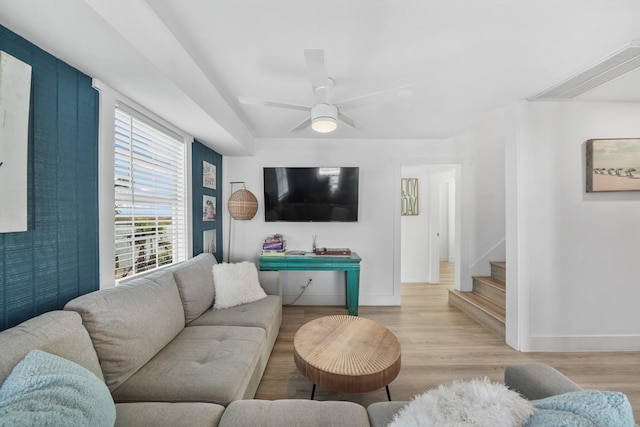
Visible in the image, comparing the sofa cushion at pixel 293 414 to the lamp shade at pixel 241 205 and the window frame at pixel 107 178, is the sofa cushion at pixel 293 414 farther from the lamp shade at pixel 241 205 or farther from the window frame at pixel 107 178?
the lamp shade at pixel 241 205

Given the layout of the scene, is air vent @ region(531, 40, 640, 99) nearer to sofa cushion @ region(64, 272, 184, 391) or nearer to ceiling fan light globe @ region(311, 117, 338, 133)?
ceiling fan light globe @ region(311, 117, 338, 133)

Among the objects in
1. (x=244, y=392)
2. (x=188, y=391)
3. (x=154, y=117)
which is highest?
(x=154, y=117)

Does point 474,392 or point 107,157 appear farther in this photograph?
point 107,157

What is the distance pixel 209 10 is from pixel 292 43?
0.48 metres

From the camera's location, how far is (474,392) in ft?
2.27

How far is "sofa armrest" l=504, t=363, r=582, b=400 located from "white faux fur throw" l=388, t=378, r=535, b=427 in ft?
1.62

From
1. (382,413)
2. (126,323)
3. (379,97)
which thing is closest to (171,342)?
(126,323)

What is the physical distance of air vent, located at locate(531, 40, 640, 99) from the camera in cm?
157

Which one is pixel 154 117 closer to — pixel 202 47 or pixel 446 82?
pixel 202 47

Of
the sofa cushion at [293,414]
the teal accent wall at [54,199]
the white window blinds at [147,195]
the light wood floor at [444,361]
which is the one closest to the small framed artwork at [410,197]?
the light wood floor at [444,361]

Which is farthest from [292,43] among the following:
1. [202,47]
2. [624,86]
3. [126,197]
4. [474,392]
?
[624,86]

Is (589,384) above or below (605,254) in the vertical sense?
below

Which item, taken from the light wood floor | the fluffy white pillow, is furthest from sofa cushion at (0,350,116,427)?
the fluffy white pillow

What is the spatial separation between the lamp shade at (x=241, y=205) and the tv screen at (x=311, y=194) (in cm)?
25
